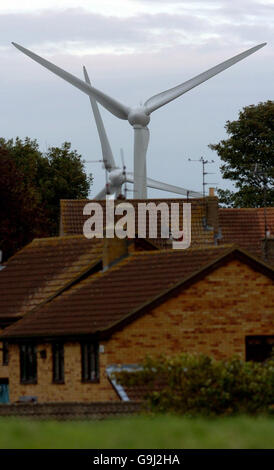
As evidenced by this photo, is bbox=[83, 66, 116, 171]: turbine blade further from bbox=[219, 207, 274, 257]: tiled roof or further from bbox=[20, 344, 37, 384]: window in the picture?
bbox=[20, 344, 37, 384]: window

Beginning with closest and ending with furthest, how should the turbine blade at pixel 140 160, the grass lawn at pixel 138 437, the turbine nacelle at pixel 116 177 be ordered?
the grass lawn at pixel 138 437 < the turbine blade at pixel 140 160 < the turbine nacelle at pixel 116 177

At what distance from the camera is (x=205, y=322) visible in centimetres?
4834

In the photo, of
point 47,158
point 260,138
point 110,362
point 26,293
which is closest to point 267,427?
point 110,362

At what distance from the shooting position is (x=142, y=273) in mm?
51875

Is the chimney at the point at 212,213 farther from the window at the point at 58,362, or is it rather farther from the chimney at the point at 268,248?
the window at the point at 58,362

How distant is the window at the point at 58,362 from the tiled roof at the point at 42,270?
16.4ft

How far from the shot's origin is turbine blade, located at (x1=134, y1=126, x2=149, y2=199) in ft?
307

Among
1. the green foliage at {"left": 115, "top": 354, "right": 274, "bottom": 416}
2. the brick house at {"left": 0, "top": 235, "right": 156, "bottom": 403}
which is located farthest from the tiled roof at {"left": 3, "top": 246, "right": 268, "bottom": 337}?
the green foliage at {"left": 115, "top": 354, "right": 274, "bottom": 416}

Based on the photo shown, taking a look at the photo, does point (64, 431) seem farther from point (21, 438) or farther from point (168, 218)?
point (168, 218)

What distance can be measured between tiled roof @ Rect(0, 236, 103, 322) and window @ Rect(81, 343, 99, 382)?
633 centimetres

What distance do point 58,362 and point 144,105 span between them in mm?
49504

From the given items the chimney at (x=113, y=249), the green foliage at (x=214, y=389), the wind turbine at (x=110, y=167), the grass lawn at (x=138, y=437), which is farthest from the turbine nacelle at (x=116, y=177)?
the grass lawn at (x=138, y=437)

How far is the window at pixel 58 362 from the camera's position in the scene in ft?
166

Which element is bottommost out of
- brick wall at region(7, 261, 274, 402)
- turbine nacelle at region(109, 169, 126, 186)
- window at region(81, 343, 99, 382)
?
window at region(81, 343, 99, 382)
